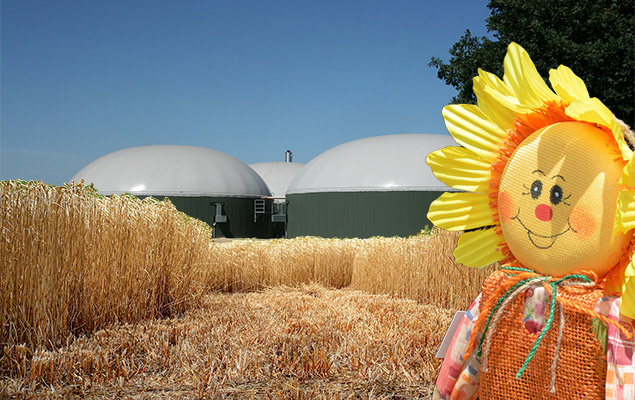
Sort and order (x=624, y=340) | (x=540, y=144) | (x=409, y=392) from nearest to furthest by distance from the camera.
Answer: (x=624, y=340)
(x=540, y=144)
(x=409, y=392)

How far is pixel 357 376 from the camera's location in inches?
130

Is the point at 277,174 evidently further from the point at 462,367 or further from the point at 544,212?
the point at 544,212

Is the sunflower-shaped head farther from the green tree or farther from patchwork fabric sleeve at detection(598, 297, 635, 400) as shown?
the green tree

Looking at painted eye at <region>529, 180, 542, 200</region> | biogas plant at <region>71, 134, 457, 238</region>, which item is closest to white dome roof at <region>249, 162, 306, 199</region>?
biogas plant at <region>71, 134, 457, 238</region>

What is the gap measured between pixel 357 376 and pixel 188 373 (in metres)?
1.20

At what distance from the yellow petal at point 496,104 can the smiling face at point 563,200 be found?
0.45 ft

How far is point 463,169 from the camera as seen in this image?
2076 mm

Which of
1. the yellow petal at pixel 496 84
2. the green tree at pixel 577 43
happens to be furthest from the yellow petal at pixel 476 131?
the green tree at pixel 577 43

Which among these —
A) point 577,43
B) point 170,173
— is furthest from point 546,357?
point 170,173

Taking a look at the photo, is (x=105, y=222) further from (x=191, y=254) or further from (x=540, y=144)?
(x=540, y=144)

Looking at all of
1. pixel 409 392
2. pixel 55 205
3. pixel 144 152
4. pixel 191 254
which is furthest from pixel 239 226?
pixel 409 392

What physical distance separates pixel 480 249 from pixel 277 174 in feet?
100

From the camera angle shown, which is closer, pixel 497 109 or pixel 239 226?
pixel 497 109

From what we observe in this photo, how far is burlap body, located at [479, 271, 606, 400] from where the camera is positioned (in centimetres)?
169
